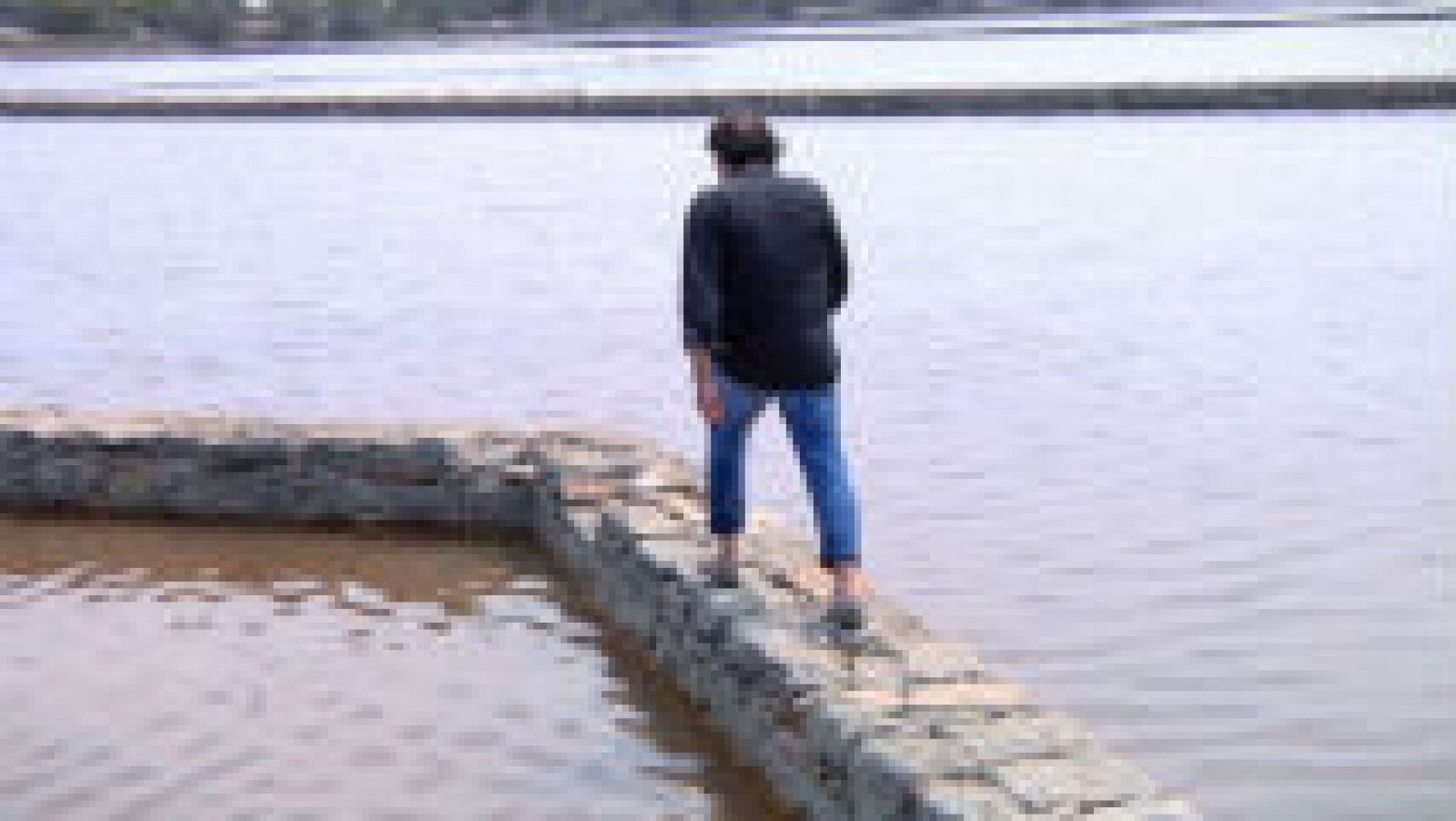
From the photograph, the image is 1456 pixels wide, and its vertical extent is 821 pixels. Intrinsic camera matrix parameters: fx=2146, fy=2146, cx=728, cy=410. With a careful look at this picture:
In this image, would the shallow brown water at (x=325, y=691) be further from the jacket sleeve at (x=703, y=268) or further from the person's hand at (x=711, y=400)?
the jacket sleeve at (x=703, y=268)

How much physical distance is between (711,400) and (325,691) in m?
1.97

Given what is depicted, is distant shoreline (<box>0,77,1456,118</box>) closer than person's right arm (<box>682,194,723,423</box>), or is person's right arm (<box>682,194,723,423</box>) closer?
person's right arm (<box>682,194,723,423</box>)

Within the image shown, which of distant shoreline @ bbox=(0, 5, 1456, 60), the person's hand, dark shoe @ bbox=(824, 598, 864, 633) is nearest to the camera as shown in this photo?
dark shoe @ bbox=(824, 598, 864, 633)

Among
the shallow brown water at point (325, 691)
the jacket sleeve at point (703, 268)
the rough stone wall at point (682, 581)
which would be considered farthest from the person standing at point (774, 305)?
the shallow brown water at point (325, 691)

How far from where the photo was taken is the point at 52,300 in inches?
785

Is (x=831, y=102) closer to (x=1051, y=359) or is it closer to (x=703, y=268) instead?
(x=1051, y=359)

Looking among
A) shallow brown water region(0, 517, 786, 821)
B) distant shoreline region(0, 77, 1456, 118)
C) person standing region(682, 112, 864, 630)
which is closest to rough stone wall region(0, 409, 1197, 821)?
shallow brown water region(0, 517, 786, 821)

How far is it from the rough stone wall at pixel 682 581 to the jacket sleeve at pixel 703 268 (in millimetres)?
1021

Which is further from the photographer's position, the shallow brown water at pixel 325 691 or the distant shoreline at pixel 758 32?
the distant shoreline at pixel 758 32

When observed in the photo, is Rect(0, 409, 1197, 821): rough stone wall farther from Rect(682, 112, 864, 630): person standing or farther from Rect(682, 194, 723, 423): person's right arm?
Rect(682, 194, 723, 423): person's right arm

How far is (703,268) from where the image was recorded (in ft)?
21.9

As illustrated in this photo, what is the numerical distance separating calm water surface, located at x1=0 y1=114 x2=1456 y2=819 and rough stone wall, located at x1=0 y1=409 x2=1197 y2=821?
867 millimetres

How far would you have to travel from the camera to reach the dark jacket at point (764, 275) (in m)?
6.65

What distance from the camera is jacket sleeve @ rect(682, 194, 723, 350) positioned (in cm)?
665
